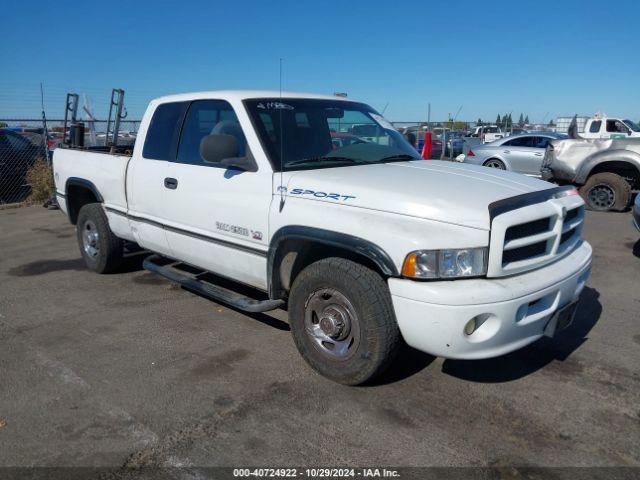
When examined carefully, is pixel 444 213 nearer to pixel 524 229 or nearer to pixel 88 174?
pixel 524 229

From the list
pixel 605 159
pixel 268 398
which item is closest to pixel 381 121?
pixel 268 398

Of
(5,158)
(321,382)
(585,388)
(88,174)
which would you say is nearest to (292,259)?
(321,382)

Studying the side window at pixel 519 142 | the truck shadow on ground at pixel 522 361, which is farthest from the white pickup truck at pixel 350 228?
the side window at pixel 519 142

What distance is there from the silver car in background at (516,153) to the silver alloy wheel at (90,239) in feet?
33.5

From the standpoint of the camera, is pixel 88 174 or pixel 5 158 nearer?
pixel 88 174

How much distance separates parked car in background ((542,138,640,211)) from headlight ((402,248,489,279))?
28.6 feet

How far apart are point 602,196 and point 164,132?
9039 millimetres

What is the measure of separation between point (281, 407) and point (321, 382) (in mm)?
401

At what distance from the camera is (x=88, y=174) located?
18.7 feet

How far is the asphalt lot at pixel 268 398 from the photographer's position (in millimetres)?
2857

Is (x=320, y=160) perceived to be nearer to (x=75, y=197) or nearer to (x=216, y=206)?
(x=216, y=206)

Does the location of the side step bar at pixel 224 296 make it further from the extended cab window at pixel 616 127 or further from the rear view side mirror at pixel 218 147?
the extended cab window at pixel 616 127

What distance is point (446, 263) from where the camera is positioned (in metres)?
2.95

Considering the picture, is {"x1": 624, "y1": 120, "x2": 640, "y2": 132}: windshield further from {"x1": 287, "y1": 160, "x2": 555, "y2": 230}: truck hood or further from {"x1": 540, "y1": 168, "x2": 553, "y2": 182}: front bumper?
{"x1": 287, "y1": 160, "x2": 555, "y2": 230}: truck hood
